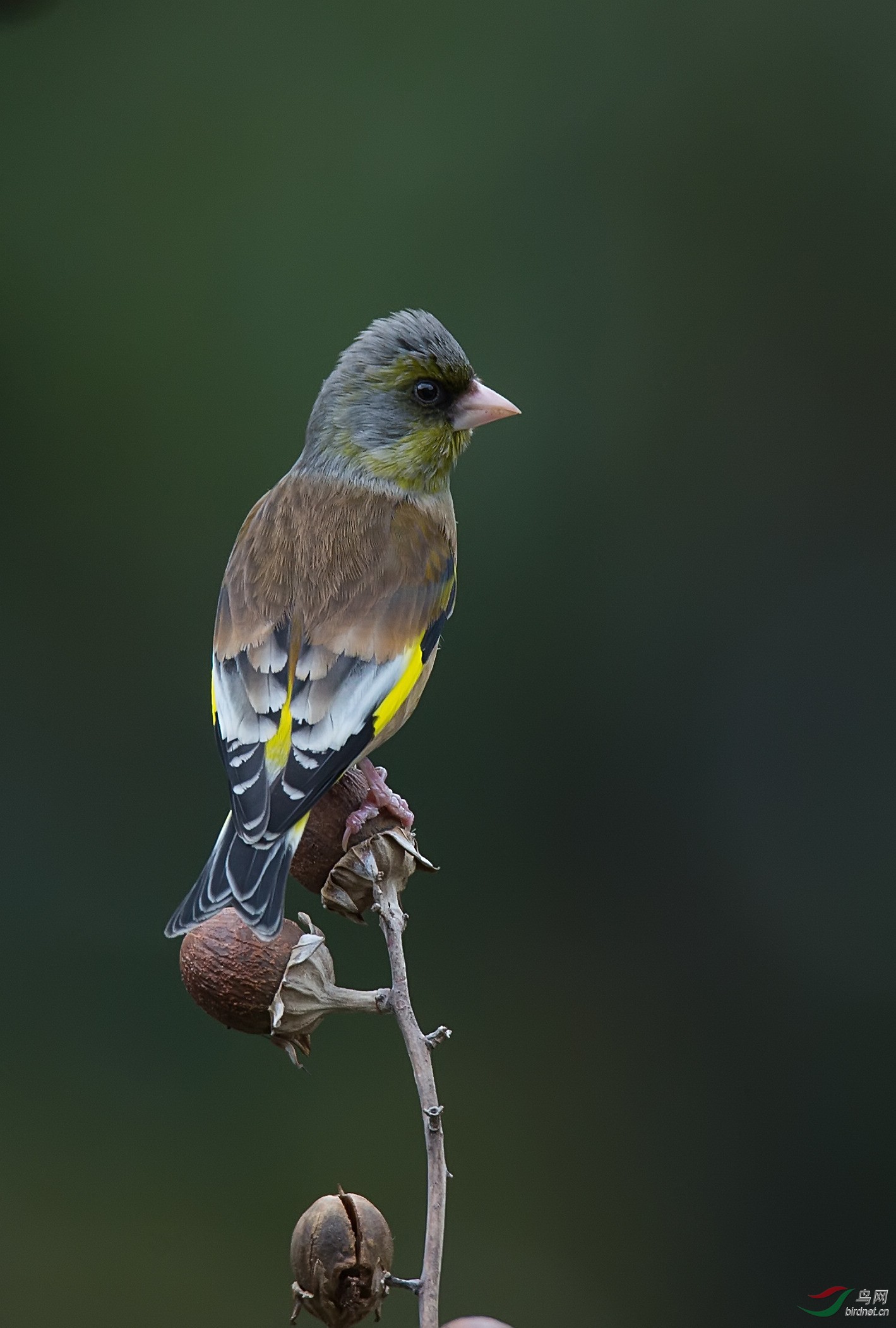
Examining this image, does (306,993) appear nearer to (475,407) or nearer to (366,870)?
(366,870)

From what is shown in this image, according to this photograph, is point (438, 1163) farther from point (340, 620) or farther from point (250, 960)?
point (340, 620)

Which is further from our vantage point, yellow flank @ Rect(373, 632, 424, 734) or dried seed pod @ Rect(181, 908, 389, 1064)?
yellow flank @ Rect(373, 632, 424, 734)

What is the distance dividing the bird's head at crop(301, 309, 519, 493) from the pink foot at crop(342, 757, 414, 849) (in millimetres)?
667

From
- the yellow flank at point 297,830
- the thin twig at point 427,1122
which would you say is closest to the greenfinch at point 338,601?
the yellow flank at point 297,830

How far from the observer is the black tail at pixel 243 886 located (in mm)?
1470

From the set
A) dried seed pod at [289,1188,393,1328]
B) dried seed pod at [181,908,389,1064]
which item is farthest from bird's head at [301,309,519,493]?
dried seed pod at [289,1188,393,1328]

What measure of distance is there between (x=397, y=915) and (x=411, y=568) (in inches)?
32.5

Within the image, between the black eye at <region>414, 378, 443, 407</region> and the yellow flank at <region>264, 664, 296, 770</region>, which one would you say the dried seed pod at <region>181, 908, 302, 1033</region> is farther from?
the black eye at <region>414, 378, 443, 407</region>

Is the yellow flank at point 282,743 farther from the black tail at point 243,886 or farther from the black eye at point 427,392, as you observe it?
the black eye at point 427,392

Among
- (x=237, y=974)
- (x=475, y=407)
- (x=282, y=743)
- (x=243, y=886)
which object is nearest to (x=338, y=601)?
(x=282, y=743)

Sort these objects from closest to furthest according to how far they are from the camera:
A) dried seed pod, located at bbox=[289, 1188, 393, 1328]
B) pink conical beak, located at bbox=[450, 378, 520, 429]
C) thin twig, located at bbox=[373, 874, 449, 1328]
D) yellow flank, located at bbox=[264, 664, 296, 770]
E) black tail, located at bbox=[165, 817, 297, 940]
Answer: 1. thin twig, located at bbox=[373, 874, 449, 1328]
2. dried seed pod, located at bbox=[289, 1188, 393, 1328]
3. black tail, located at bbox=[165, 817, 297, 940]
4. yellow flank, located at bbox=[264, 664, 296, 770]
5. pink conical beak, located at bbox=[450, 378, 520, 429]

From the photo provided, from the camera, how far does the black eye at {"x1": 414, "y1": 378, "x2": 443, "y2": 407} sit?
91.8 inches

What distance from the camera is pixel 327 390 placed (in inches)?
97.2

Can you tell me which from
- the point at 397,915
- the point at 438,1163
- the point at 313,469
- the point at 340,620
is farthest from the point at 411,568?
the point at 438,1163
